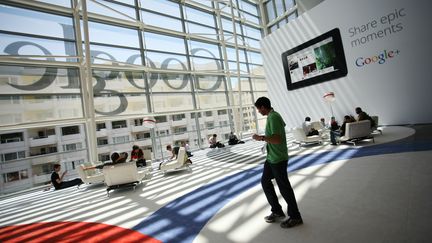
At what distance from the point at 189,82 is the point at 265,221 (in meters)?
10.8

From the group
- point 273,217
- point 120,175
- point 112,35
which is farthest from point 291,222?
point 112,35

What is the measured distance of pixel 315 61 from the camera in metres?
12.1

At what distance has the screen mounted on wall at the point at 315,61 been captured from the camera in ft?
36.5

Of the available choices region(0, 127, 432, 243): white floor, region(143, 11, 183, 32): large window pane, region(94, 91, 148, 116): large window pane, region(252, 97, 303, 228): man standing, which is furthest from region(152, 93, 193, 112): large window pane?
region(252, 97, 303, 228): man standing

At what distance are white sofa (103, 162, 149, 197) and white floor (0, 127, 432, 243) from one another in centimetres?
24

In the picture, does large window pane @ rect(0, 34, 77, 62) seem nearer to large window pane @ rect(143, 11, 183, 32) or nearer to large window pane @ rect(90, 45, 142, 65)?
large window pane @ rect(90, 45, 142, 65)

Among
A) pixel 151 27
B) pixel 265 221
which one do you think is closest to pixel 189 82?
pixel 151 27

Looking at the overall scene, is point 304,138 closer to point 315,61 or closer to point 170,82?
point 315,61

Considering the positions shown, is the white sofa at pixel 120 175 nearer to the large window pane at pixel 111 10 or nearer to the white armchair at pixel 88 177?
the white armchair at pixel 88 177

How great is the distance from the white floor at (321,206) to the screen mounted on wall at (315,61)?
709 centimetres

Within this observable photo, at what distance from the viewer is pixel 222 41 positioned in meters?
14.6

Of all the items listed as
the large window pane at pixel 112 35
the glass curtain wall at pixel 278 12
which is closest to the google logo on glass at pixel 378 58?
the glass curtain wall at pixel 278 12

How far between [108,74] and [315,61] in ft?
32.4

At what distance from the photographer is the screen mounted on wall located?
1112cm
